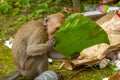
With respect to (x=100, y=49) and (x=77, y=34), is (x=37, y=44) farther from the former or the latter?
(x=100, y=49)

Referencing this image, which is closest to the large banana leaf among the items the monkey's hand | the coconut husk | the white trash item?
the monkey's hand

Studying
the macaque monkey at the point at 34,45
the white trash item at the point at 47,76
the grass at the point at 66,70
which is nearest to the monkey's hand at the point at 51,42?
the macaque monkey at the point at 34,45

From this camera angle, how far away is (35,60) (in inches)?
257

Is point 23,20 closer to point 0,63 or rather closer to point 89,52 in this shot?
point 0,63

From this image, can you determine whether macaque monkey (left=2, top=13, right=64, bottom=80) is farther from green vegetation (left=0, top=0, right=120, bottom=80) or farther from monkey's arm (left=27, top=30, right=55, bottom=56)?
green vegetation (left=0, top=0, right=120, bottom=80)

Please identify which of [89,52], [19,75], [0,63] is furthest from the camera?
[0,63]

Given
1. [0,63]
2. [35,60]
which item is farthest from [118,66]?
[0,63]

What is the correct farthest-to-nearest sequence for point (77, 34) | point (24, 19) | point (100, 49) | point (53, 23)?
1. point (24, 19)
2. point (100, 49)
3. point (77, 34)
4. point (53, 23)

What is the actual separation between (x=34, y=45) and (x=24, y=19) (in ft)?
11.5

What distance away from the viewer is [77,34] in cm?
629

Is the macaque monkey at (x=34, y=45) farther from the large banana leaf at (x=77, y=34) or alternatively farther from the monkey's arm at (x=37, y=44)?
the large banana leaf at (x=77, y=34)

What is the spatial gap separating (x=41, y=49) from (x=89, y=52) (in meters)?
1.22

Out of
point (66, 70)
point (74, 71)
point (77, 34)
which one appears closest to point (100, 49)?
point (74, 71)

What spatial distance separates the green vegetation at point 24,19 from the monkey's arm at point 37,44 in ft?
2.91
